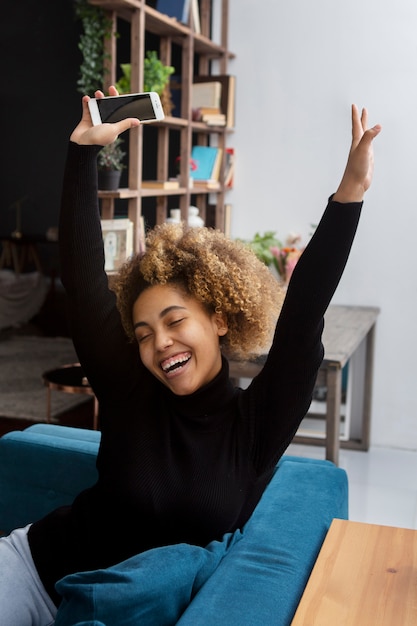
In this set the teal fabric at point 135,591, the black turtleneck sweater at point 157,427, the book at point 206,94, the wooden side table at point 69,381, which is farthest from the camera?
the book at point 206,94

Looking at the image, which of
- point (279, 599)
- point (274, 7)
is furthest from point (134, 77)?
point (279, 599)

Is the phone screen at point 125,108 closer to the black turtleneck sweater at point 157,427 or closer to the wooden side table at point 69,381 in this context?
the black turtleneck sweater at point 157,427

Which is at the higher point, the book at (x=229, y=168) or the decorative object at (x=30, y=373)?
the book at (x=229, y=168)

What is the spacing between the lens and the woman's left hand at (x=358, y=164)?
122 cm

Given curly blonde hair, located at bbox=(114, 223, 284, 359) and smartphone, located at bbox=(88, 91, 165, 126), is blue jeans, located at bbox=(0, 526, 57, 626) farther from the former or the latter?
smartphone, located at bbox=(88, 91, 165, 126)

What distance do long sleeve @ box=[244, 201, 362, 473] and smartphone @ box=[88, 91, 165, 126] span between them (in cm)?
40

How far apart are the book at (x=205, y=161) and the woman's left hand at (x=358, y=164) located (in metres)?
3.11

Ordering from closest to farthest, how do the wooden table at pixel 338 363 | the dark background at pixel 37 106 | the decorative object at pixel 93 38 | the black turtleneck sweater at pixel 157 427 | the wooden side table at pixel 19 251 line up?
the black turtleneck sweater at pixel 157 427
the wooden table at pixel 338 363
the decorative object at pixel 93 38
the wooden side table at pixel 19 251
the dark background at pixel 37 106

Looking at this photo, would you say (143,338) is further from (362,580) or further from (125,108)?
(362,580)

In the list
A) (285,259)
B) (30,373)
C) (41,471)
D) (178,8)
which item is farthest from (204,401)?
(30,373)

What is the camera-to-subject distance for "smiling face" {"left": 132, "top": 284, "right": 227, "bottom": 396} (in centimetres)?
141

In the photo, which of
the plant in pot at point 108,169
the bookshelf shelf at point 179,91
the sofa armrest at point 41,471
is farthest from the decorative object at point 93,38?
the sofa armrest at point 41,471

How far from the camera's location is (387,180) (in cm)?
419

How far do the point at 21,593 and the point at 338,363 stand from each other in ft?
5.85
